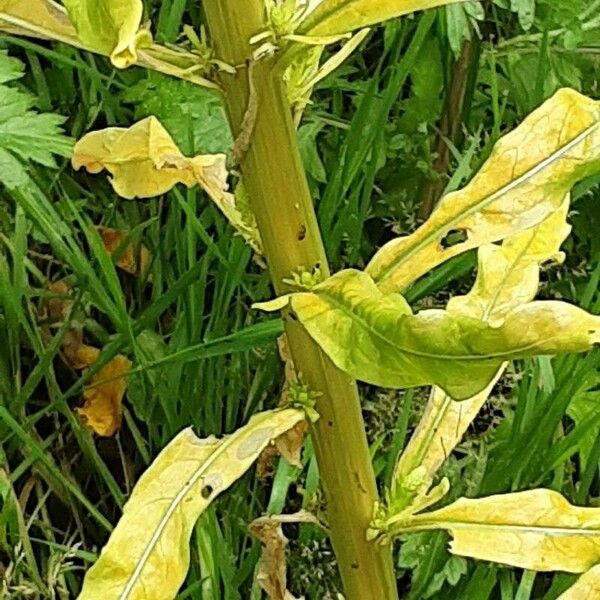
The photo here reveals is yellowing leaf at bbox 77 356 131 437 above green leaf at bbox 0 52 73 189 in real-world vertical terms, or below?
below

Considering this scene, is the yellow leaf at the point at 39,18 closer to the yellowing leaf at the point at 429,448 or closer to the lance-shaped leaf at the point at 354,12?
the lance-shaped leaf at the point at 354,12

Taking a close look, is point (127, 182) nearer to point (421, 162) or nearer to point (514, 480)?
point (514, 480)

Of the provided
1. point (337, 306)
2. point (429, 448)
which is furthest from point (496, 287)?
point (337, 306)

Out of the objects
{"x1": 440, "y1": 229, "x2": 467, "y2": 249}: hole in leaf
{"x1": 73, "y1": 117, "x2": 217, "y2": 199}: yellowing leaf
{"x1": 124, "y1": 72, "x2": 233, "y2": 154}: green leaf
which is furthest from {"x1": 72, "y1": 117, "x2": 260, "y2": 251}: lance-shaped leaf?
{"x1": 440, "y1": 229, "x2": 467, "y2": 249}: hole in leaf

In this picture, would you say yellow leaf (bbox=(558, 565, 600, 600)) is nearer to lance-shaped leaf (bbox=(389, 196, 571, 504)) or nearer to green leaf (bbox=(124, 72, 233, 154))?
lance-shaped leaf (bbox=(389, 196, 571, 504))

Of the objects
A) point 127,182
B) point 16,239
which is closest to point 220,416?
point 16,239

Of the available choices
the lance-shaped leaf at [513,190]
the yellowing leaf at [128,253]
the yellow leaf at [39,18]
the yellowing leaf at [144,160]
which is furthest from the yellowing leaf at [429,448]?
the yellowing leaf at [128,253]

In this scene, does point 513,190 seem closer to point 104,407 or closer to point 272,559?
point 272,559
